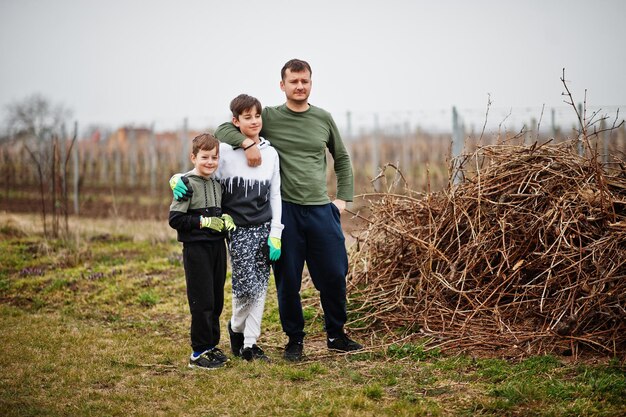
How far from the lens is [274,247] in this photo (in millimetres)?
4535

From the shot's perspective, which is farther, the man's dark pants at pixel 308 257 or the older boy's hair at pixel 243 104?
the man's dark pants at pixel 308 257

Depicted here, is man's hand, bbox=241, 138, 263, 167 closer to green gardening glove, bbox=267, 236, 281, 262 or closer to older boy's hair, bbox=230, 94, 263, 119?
older boy's hair, bbox=230, 94, 263, 119

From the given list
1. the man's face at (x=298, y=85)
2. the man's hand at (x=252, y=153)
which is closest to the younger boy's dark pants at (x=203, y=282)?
the man's hand at (x=252, y=153)

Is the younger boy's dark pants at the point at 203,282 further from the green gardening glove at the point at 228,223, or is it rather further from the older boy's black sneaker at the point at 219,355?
the green gardening glove at the point at 228,223

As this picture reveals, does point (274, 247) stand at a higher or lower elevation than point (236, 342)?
higher

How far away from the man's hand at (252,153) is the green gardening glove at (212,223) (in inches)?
17.7

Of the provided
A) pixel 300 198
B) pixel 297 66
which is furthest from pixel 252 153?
pixel 297 66

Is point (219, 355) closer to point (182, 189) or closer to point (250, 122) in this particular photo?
point (182, 189)

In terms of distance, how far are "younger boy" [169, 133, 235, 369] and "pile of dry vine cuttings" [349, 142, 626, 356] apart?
1.50 metres

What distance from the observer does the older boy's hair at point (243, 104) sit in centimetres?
455

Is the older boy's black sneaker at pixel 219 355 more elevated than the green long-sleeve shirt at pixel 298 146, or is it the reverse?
the green long-sleeve shirt at pixel 298 146

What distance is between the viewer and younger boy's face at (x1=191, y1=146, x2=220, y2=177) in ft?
14.6

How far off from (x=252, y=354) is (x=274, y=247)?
83 cm

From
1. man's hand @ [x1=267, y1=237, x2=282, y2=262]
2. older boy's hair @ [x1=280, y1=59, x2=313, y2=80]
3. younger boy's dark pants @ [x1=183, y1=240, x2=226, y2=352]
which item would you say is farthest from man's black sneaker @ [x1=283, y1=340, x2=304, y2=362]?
older boy's hair @ [x1=280, y1=59, x2=313, y2=80]
